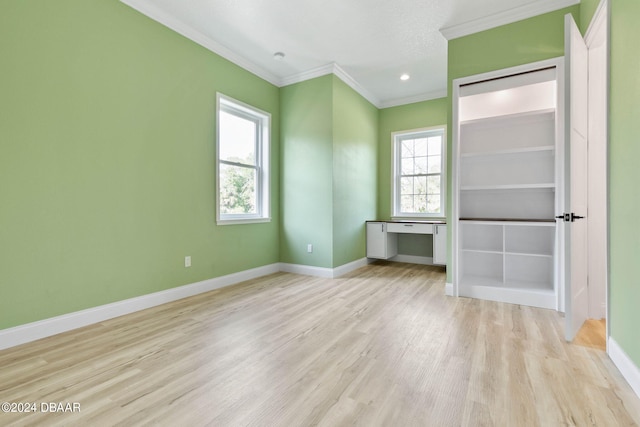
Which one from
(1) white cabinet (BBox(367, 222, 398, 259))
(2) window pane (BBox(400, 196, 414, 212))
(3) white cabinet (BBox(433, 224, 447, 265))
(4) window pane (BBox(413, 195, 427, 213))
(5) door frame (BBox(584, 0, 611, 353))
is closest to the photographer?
(5) door frame (BBox(584, 0, 611, 353))

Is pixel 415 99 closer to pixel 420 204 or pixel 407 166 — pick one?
pixel 407 166

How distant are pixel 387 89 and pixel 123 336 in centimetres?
474

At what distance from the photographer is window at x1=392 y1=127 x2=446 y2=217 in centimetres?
511

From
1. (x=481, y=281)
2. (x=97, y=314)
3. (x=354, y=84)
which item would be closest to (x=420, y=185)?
(x=354, y=84)

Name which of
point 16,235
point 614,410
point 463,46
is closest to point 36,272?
point 16,235

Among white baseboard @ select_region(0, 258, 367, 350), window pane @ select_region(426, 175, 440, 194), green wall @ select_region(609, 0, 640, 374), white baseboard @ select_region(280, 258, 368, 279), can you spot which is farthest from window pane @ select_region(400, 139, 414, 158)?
green wall @ select_region(609, 0, 640, 374)

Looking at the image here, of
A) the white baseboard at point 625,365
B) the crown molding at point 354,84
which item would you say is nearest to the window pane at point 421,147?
the crown molding at point 354,84

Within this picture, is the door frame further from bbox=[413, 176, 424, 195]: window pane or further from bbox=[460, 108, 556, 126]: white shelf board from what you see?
bbox=[413, 176, 424, 195]: window pane

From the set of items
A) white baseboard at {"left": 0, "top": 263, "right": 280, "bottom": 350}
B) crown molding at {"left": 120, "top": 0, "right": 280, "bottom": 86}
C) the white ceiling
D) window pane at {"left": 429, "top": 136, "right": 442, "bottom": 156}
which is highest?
the white ceiling

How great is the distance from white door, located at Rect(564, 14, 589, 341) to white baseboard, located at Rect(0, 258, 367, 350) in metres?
2.60

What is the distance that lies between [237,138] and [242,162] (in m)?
0.32

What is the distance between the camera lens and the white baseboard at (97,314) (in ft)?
6.89

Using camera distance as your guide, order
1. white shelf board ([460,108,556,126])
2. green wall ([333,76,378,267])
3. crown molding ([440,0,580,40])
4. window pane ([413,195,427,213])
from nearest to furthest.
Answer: crown molding ([440,0,580,40]) < white shelf board ([460,108,556,126]) < green wall ([333,76,378,267]) < window pane ([413,195,427,213])

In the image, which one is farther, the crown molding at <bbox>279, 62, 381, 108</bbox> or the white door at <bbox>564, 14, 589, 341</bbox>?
the crown molding at <bbox>279, 62, 381, 108</bbox>
